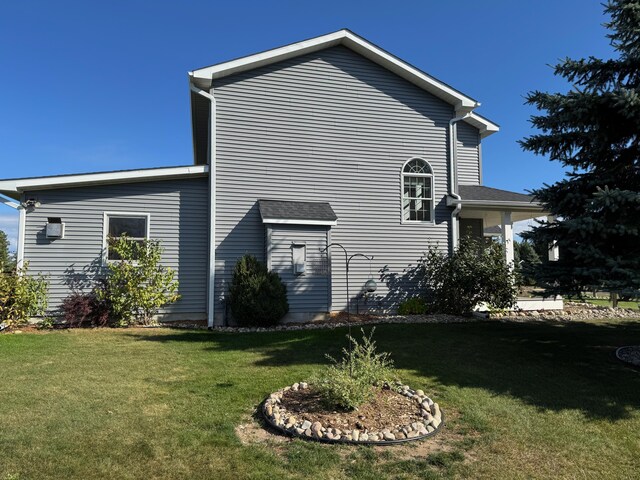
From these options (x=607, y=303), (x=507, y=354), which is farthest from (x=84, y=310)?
(x=607, y=303)

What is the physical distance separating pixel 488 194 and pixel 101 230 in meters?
10.6

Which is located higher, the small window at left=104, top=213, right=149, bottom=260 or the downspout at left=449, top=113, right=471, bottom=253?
the downspout at left=449, top=113, right=471, bottom=253

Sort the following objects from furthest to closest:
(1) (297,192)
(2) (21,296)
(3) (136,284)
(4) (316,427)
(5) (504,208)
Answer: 1. (5) (504,208)
2. (1) (297,192)
3. (3) (136,284)
4. (2) (21,296)
5. (4) (316,427)

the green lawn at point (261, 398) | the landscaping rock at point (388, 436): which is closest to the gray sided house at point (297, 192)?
the green lawn at point (261, 398)

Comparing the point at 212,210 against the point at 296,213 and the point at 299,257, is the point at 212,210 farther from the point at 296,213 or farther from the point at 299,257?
the point at 299,257

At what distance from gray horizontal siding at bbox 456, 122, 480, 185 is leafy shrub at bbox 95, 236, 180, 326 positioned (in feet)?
30.2

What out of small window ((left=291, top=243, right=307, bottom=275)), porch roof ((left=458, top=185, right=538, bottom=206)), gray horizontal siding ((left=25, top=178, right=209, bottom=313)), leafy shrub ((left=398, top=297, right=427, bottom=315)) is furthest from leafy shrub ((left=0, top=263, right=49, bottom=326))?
porch roof ((left=458, top=185, right=538, bottom=206))

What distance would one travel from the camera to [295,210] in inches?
410

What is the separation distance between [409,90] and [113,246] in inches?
358

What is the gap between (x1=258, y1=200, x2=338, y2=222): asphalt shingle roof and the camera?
33.1ft

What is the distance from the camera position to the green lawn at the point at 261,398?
10.3ft

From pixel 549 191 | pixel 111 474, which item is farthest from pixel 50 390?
pixel 549 191

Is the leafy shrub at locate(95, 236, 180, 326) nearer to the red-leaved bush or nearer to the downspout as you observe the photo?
the red-leaved bush

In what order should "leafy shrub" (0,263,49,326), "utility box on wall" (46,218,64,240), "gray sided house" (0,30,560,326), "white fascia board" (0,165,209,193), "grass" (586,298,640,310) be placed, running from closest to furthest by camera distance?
"leafy shrub" (0,263,49,326)
"white fascia board" (0,165,209,193)
"utility box on wall" (46,218,64,240)
"gray sided house" (0,30,560,326)
"grass" (586,298,640,310)
